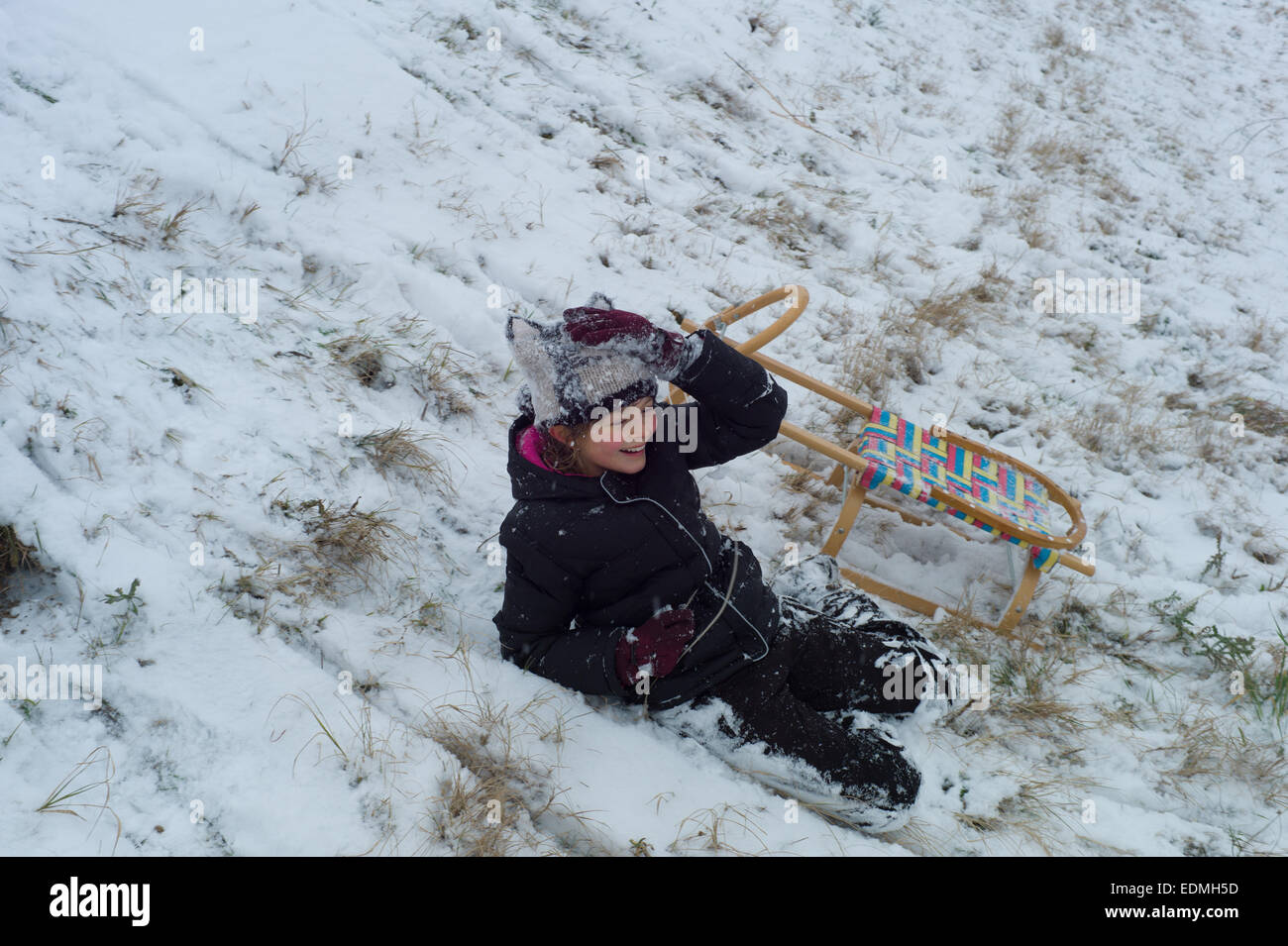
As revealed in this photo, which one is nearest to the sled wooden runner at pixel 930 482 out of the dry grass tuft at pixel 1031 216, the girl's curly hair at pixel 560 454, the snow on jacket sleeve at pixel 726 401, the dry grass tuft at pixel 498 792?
the snow on jacket sleeve at pixel 726 401

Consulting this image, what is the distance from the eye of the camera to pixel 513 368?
395 cm

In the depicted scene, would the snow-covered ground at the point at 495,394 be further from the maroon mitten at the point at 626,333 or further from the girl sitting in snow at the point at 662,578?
the maroon mitten at the point at 626,333

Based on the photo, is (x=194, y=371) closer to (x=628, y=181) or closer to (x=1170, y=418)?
(x=628, y=181)

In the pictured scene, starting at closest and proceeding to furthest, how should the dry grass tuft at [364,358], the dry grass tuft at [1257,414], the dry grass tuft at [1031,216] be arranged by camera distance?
the dry grass tuft at [364,358]
the dry grass tuft at [1257,414]
the dry grass tuft at [1031,216]

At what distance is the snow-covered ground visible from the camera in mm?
2393

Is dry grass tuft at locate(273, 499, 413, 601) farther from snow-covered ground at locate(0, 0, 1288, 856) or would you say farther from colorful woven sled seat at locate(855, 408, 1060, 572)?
colorful woven sled seat at locate(855, 408, 1060, 572)

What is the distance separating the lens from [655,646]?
2506 millimetres

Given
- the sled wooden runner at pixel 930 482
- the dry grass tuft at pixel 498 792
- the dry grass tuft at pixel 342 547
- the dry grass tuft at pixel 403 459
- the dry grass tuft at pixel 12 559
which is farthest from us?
the sled wooden runner at pixel 930 482

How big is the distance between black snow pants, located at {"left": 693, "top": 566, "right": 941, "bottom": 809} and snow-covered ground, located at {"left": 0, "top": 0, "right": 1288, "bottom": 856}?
0.20 meters

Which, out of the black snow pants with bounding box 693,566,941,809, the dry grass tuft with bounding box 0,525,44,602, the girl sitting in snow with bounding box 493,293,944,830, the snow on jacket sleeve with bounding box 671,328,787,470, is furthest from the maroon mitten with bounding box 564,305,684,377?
the dry grass tuft with bounding box 0,525,44,602

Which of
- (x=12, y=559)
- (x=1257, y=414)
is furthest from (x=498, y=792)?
(x=1257, y=414)

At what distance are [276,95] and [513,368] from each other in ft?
7.08

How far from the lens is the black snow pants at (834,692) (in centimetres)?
259

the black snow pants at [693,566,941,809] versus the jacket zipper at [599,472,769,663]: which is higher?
the jacket zipper at [599,472,769,663]
